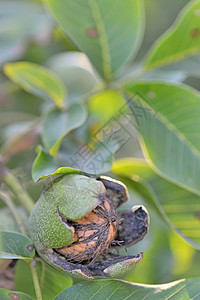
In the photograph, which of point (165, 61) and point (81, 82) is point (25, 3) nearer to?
point (81, 82)

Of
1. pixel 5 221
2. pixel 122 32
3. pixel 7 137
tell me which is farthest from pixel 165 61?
pixel 5 221

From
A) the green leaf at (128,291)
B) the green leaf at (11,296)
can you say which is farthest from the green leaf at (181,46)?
the green leaf at (11,296)

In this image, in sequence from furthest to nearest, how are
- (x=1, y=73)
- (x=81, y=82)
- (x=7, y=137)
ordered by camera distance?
(x=1, y=73) < (x=81, y=82) < (x=7, y=137)

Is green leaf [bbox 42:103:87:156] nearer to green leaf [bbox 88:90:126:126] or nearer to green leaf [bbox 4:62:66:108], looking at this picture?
green leaf [bbox 4:62:66:108]

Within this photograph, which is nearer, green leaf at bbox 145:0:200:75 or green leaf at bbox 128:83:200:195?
green leaf at bbox 128:83:200:195

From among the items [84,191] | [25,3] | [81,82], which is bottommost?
[84,191]

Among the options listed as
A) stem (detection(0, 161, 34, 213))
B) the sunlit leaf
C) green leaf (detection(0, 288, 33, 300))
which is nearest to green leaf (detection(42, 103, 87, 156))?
stem (detection(0, 161, 34, 213))

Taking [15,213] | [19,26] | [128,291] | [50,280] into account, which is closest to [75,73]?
[19,26]
